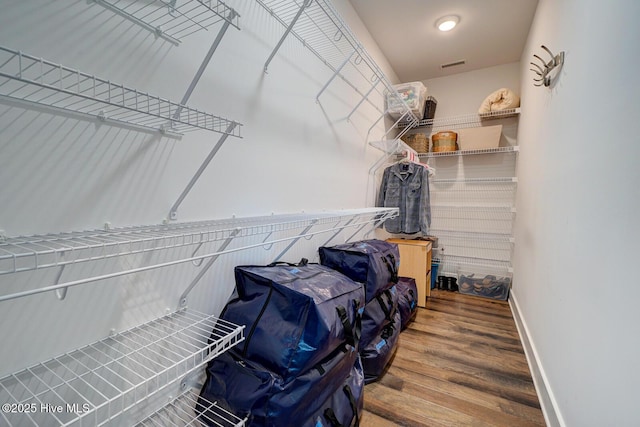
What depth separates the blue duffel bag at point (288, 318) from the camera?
0.96 meters

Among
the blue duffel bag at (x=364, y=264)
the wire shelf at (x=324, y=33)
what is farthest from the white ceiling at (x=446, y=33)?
the blue duffel bag at (x=364, y=264)

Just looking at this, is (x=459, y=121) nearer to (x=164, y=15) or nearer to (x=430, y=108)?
(x=430, y=108)

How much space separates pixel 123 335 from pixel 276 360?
50 cm

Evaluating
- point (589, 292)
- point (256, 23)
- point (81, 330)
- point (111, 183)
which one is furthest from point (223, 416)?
point (256, 23)

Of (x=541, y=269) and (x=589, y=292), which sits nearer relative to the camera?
(x=589, y=292)

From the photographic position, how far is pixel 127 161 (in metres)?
0.87

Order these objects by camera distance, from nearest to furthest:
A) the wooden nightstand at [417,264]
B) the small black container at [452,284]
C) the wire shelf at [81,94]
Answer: the wire shelf at [81,94] → the wooden nightstand at [417,264] → the small black container at [452,284]

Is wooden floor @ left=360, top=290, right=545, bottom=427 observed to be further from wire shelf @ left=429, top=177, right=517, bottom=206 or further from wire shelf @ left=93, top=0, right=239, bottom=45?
wire shelf @ left=93, top=0, right=239, bottom=45

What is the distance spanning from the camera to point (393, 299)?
200 cm

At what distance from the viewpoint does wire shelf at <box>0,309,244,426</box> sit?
644 millimetres

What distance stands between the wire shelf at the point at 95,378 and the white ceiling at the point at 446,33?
2793 millimetres

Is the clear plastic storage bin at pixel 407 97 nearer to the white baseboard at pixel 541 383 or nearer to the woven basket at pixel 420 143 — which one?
the woven basket at pixel 420 143

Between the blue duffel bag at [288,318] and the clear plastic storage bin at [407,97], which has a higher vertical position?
the clear plastic storage bin at [407,97]

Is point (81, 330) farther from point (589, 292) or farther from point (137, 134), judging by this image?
point (589, 292)
